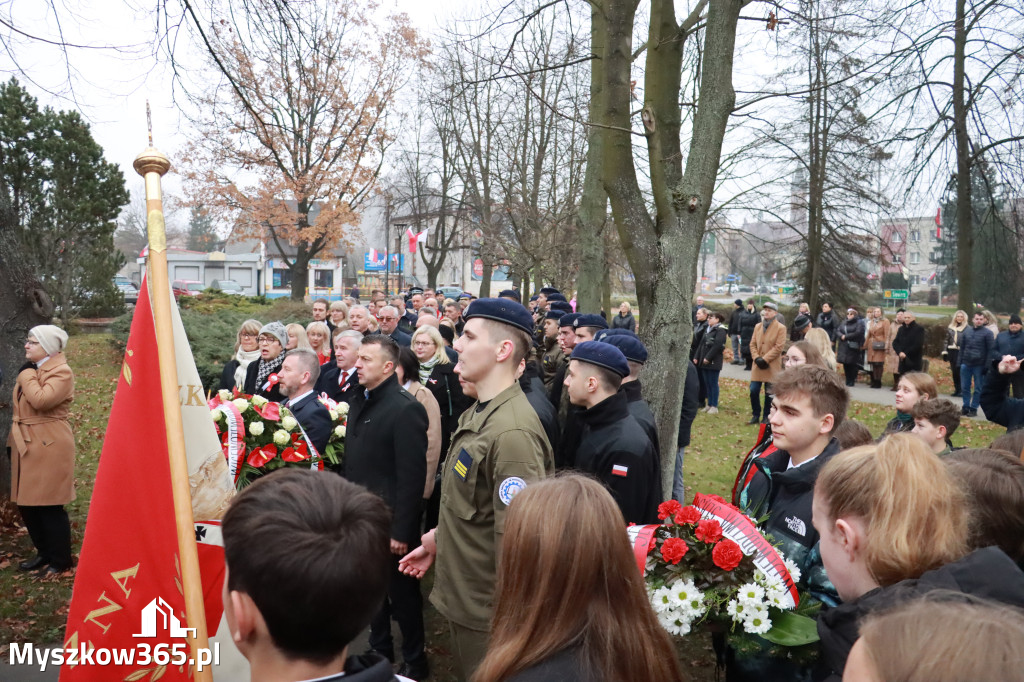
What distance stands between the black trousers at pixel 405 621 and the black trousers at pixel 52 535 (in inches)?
120

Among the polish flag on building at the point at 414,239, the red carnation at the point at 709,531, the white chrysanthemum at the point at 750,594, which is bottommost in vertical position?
the white chrysanthemum at the point at 750,594

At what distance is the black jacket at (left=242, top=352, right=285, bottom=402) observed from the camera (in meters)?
6.33

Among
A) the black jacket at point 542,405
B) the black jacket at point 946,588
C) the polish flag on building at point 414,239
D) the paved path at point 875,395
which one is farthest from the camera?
the polish flag on building at point 414,239

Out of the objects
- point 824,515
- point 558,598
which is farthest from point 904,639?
point 824,515

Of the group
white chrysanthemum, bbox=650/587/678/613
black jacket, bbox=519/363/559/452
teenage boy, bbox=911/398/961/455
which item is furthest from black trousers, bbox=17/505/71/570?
teenage boy, bbox=911/398/961/455

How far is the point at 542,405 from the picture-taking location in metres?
4.64

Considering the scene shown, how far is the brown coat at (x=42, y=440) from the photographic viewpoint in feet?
18.1

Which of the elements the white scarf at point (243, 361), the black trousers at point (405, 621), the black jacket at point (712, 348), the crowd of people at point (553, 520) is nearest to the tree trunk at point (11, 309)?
the crowd of people at point (553, 520)

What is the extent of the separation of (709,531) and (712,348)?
35.2 feet

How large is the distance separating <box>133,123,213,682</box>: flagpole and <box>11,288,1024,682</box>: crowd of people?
0.58 metres

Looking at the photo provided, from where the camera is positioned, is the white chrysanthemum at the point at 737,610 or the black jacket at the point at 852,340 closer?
the white chrysanthemum at the point at 737,610

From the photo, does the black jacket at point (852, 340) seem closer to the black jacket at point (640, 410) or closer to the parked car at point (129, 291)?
the black jacket at point (640, 410)

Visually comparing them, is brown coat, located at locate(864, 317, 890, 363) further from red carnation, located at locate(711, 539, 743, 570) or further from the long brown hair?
the long brown hair

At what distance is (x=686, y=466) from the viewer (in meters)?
10.1
